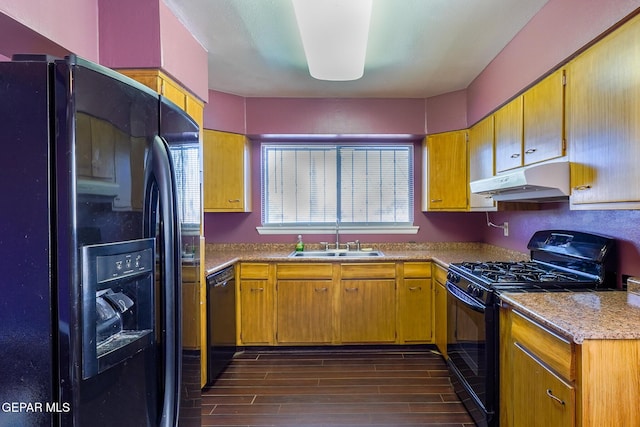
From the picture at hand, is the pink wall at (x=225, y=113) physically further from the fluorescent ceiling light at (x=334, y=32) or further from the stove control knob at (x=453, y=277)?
the stove control knob at (x=453, y=277)

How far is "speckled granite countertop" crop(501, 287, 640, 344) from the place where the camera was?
111 centimetres

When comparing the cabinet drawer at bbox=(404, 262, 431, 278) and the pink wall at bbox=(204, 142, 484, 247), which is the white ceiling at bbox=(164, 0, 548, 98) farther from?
the cabinet drawer at bbox=(404, 262, 431, 278)

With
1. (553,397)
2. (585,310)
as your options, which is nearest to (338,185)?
(585,310)

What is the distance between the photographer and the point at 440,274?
110 inches

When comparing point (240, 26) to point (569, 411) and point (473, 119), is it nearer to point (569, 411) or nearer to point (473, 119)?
point (473, 119)

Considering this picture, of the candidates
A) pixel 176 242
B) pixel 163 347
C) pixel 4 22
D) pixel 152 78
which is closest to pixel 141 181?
pixel 176 242

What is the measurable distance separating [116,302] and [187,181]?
0.45 meters

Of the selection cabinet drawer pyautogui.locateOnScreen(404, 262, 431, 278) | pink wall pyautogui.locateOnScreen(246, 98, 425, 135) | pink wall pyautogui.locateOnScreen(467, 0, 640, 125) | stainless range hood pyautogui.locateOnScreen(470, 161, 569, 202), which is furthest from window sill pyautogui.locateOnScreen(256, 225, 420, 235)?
stainless range hood pyautogui.locateOnScreen(470, 161, 569, 202)

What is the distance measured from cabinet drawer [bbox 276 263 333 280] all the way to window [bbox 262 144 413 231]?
672mm

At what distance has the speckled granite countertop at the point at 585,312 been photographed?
1.11m

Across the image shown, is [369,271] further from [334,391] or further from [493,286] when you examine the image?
[493,286]

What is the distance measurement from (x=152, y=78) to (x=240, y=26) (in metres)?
0.65

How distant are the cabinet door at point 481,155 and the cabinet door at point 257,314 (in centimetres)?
200

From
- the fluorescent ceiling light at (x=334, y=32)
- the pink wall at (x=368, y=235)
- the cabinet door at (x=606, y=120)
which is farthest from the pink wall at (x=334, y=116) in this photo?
the cabinet door at (x=606, y=120)
